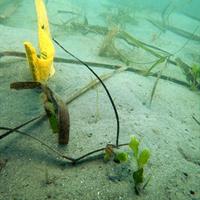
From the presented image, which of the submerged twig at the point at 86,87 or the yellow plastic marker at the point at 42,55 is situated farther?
the submerged twig at the point at 86,87

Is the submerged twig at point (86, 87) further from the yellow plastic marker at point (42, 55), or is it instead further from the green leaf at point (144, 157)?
the green leaf at point (144, 157)

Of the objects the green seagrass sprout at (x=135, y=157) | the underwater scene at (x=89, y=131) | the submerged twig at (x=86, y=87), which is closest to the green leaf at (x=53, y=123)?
the underwater scene at (x=89, y=131)

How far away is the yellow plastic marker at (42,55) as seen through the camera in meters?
2.38

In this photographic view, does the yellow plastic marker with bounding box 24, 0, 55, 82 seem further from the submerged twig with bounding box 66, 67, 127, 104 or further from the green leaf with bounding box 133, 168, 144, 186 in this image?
the green leaf with bounding box 133, 168, 144, 186

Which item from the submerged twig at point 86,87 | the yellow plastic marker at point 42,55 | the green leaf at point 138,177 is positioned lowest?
the submerged twig at point 86,87

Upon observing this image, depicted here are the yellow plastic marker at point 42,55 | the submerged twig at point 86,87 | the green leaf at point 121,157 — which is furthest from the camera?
the submerged twig at point 86,87

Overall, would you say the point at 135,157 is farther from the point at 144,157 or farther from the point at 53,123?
the point at 53,123

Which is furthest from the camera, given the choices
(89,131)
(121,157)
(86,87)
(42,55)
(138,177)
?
(86,87)

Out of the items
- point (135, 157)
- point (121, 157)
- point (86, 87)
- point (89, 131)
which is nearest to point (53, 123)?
point (89, 131)

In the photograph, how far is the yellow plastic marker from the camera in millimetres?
2383

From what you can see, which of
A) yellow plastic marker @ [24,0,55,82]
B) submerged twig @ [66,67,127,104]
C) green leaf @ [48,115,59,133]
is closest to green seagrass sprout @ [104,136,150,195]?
green leaf @ [48,115,59,133]

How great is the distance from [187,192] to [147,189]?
34 centimetres

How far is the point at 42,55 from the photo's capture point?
8.67 feet

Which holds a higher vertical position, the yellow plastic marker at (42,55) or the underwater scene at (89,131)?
the yellow plastic marker at (42,55)
